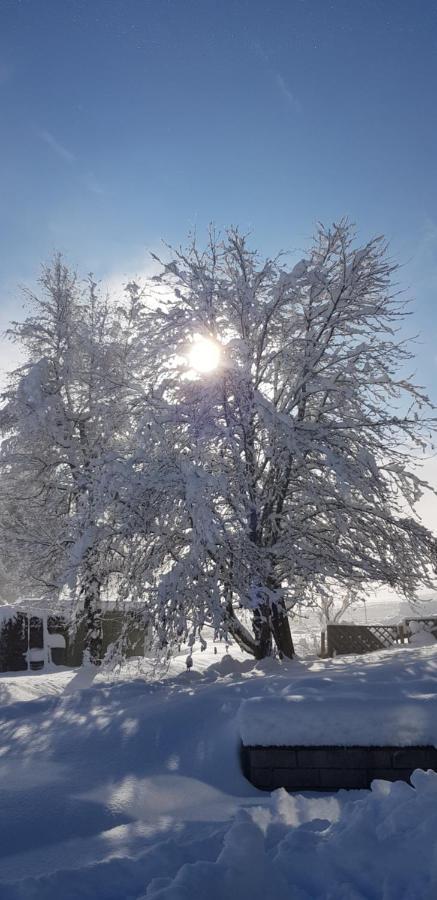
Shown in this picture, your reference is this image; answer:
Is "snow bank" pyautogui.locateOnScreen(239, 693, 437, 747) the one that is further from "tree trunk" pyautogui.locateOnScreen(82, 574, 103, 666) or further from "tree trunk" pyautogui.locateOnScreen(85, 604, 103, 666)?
"tree trunk" pyautogui.locateOnScreen(85, 604, 103, 666)

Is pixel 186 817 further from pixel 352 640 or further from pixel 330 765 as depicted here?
pixel 352 640

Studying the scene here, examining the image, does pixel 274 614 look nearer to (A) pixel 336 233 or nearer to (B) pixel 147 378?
(B) pixel 147 378

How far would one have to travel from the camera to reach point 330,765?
4938 millimetres

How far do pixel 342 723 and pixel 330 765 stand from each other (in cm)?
35

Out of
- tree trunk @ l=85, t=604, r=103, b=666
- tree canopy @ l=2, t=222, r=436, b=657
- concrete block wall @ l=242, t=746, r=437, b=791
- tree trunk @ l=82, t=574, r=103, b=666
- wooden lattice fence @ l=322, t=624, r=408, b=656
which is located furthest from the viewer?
wooden lattice fence @ l=322, t=624, r=408, b=656

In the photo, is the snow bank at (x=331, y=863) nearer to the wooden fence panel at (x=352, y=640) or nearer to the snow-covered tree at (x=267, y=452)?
the snow-covered tree at (x=267, y=452)

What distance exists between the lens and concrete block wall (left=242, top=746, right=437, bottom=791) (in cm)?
487

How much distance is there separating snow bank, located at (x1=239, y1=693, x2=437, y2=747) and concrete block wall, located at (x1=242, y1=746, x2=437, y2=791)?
A: 0.26 ft

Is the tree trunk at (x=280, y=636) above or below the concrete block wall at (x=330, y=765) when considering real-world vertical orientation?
above

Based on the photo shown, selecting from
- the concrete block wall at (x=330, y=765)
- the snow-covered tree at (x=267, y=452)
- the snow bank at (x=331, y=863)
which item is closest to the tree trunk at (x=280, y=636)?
the snow-covered tree at (x=267, y=452)

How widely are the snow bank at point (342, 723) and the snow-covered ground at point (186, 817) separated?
15.0 inches

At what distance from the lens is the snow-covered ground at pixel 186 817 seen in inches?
111

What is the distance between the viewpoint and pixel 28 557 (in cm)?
1465

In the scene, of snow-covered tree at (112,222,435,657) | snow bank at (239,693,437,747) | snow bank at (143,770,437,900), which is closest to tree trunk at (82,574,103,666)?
snow-covered tree at (112,222,435,657)
